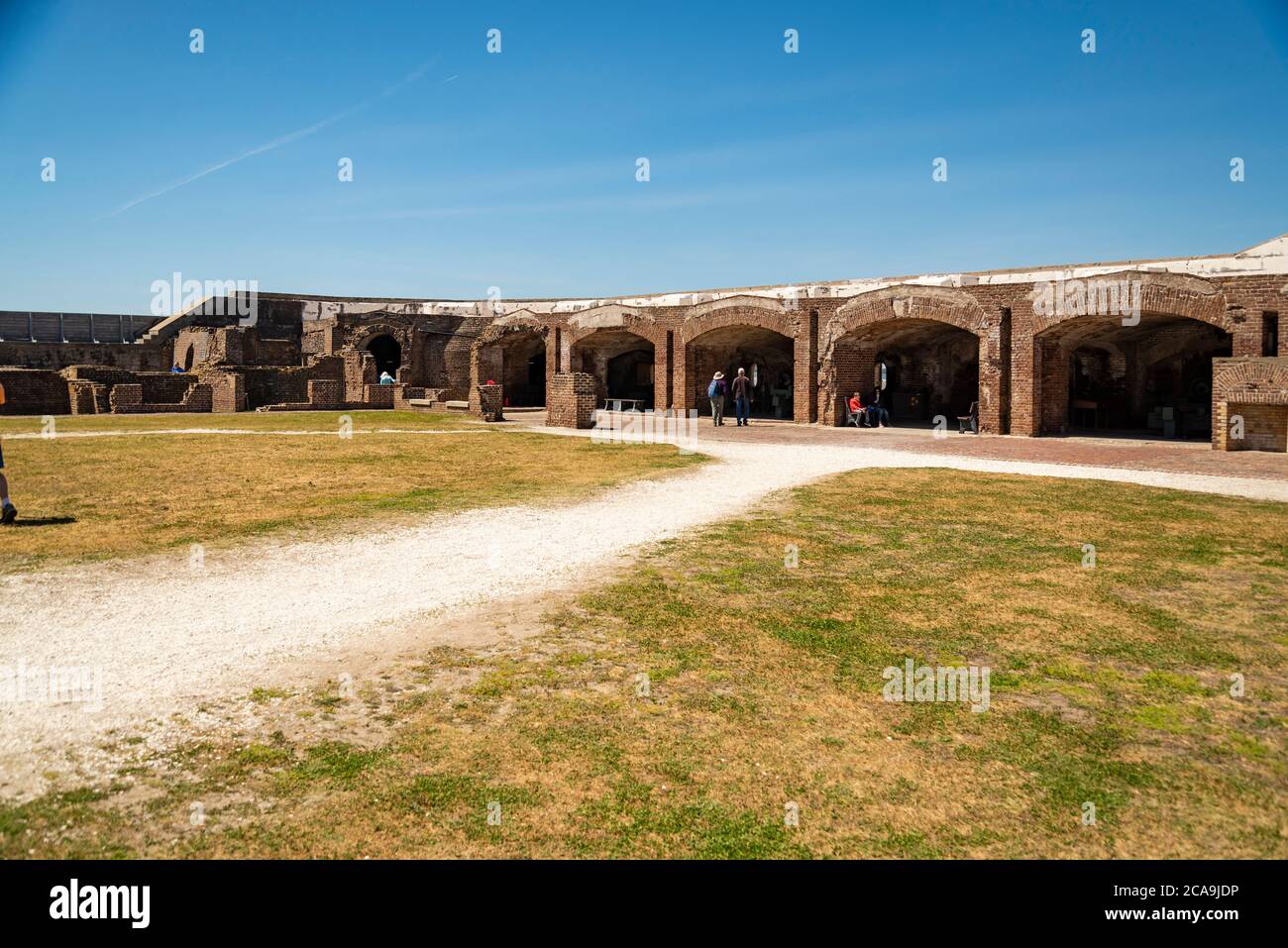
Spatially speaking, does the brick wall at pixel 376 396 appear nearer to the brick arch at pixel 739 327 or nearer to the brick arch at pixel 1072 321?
the brick arch at pixel 739 327

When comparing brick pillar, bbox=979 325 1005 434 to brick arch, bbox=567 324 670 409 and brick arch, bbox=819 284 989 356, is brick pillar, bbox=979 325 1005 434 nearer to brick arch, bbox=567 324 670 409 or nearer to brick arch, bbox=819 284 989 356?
brick arch, bbox=819 284 989 356

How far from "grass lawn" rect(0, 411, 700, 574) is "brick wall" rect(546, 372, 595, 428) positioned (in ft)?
7.81

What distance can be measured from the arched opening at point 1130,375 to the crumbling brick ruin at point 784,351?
0.05 metres

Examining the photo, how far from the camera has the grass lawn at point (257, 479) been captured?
786cm

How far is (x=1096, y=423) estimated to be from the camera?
23141mm

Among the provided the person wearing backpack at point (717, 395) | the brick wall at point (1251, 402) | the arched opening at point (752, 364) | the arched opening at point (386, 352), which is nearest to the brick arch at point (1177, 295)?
the brick wall at point (1251, 402)

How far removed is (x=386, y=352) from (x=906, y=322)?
936 inches

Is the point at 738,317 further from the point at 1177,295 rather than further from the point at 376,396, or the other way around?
the point at 376,396

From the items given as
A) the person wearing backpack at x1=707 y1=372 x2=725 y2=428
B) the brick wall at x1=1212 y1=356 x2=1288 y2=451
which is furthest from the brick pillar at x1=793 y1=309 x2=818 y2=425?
the brick wall at x1=1212 y1=356 x2=1288 y2=451

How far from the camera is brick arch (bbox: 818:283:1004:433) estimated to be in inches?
786
